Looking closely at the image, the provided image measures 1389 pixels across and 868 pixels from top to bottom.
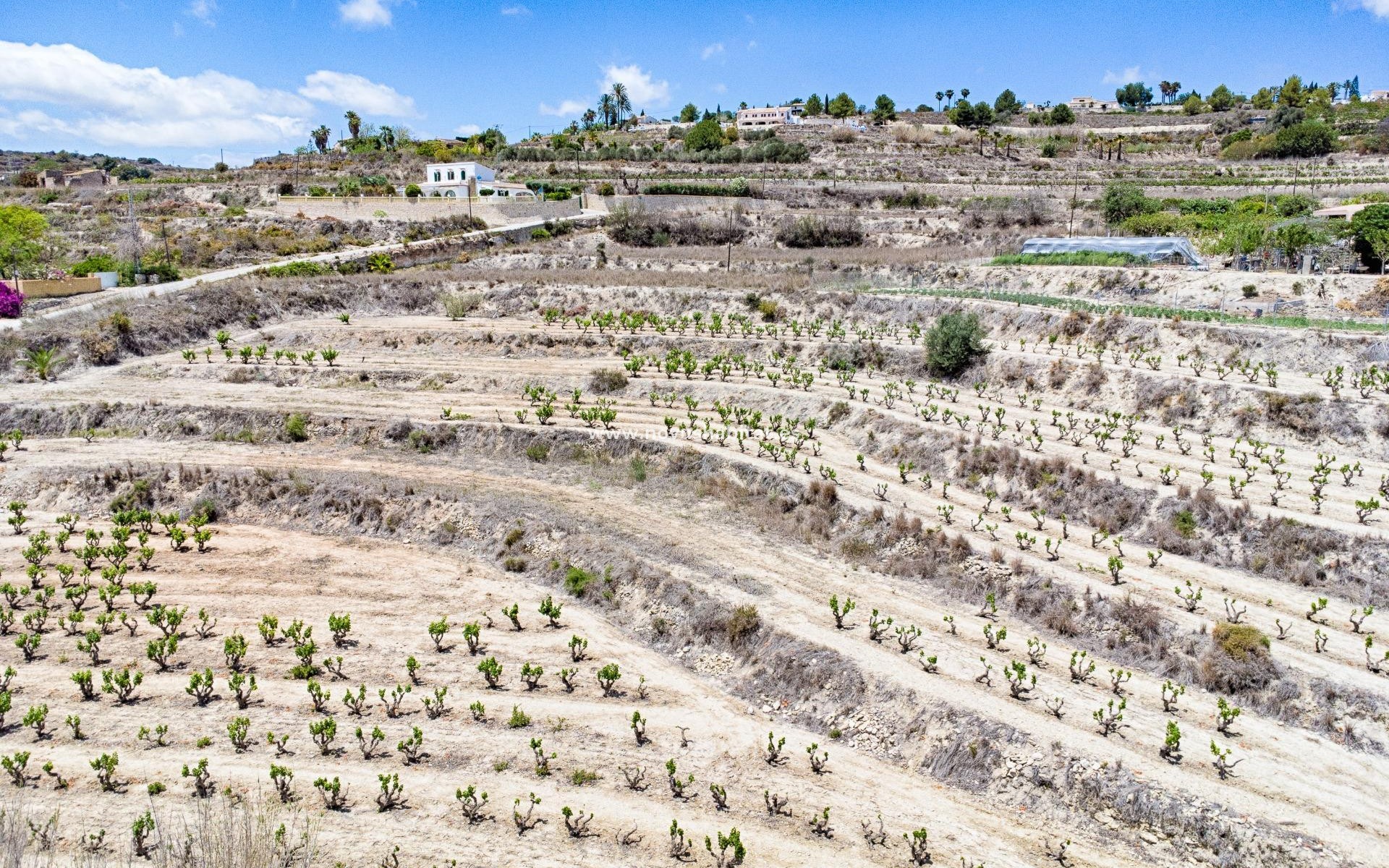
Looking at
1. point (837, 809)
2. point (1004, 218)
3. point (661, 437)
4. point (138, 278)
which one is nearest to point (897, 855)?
point (837, 809)

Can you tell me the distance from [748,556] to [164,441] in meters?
20.1

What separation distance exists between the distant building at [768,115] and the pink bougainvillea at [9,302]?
433 feet

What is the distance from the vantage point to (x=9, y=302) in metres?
38.7

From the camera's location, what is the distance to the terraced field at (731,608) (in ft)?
37.5

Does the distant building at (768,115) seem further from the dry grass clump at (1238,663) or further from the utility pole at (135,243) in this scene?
the dry grass clump at (1238,663)

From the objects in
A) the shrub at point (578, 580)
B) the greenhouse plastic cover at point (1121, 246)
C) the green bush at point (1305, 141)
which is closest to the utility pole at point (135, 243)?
the shrub at point (578, 580)

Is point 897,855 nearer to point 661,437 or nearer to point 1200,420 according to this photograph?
point 661,437

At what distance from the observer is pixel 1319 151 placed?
276 ft

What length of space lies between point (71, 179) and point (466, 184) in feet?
167

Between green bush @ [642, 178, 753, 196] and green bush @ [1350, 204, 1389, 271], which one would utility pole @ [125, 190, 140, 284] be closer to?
green bush @ [642, 178, 753, 196]

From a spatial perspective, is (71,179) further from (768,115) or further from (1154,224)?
(768,115)

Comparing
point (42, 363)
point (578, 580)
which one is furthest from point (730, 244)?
point (578, 580)

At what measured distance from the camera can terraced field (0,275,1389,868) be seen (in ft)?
37.5

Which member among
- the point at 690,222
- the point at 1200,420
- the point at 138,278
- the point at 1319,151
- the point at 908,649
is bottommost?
the point at 908,649
